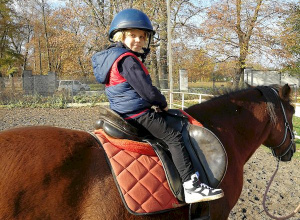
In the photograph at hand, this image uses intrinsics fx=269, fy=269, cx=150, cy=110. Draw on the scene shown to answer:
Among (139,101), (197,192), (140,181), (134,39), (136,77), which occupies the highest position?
(134,39)

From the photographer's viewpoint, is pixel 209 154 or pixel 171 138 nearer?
pixel 171 138

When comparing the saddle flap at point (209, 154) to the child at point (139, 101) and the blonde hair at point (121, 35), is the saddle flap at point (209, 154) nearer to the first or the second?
the child at point (139, 101)

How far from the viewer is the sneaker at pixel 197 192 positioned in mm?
2059

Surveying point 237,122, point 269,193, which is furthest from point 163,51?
point 237,122

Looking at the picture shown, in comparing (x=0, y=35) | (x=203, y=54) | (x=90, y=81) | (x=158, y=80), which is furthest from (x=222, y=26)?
(x=0, y=35)

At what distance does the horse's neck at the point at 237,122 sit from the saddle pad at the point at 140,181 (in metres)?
0.81

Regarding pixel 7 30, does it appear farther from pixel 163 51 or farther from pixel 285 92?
pixel 285 92

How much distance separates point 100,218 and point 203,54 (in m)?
22.6

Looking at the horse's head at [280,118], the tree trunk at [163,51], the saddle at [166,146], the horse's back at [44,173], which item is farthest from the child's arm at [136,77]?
the tree trunk at [163,51]

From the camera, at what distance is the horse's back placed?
5.64ft

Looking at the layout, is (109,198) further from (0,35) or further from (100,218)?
(0,35)

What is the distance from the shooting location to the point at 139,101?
220 centimetres

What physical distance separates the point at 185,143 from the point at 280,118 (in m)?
1.47

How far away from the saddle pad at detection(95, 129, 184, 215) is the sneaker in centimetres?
13
